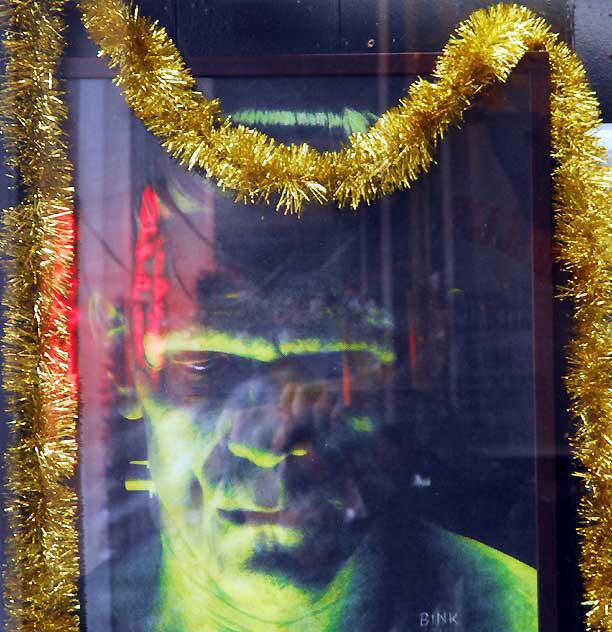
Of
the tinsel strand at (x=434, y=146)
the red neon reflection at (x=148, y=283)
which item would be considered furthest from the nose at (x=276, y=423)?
the tinsel strand at (x=434, y=146)

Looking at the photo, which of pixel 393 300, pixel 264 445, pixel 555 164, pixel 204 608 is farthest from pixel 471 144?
pixel 204 608

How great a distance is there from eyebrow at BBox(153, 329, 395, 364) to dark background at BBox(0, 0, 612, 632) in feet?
0.81

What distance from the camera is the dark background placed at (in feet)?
2.65

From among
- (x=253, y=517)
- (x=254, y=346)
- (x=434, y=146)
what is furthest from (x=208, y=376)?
(x=434, y=146)

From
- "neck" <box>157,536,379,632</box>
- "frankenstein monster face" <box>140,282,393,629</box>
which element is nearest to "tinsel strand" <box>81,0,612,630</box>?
"frankenstein monster face" <box>140,282,393,629</box>

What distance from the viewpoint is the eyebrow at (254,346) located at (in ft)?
2.57

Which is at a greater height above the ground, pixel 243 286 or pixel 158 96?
pixel 158 96

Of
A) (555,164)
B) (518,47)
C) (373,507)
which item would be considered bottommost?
(373,507)

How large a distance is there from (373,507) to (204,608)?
0.79 feet

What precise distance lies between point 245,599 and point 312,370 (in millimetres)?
292

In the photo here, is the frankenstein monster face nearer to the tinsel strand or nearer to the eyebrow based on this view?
the eyebrow

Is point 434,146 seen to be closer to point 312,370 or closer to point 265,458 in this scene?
point 312,370

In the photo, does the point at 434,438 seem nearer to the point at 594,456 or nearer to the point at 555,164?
the point at 594,456

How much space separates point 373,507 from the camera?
794 millimetres
